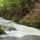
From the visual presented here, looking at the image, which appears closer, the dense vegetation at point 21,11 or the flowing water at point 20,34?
the flowing water at point 20,34

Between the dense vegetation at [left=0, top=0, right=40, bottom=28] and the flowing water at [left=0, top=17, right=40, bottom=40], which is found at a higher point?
the dense vegetation at [left=0, top=0, right=40, bottom=28]

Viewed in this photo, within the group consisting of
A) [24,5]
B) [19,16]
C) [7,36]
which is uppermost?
[24,5]

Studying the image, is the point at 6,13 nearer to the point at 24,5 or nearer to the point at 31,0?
the point at 24,5

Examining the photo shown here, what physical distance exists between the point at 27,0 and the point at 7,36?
71cm

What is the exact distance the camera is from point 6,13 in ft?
5.78

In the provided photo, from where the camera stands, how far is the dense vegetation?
1.32 m

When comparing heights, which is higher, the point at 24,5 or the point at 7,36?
the point at 24,5

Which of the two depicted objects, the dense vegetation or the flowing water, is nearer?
the flowing water

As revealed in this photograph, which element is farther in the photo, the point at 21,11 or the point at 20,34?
the point at 21,11

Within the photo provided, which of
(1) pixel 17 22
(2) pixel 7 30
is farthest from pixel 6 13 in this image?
(2) pixel 7 30

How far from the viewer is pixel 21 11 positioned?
5.17 ft

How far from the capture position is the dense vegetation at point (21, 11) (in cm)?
132

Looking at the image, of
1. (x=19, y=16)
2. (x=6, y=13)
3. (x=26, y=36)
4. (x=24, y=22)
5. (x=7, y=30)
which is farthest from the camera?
(x=6, y=13)

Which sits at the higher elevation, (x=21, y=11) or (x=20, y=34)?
(x=21, y=11)
